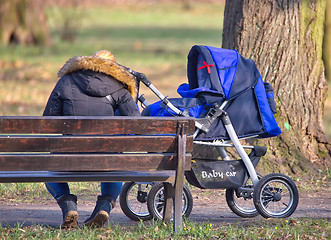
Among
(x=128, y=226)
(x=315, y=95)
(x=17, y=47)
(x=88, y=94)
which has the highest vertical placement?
(x=88, y=94)

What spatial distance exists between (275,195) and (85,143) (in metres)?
1.83

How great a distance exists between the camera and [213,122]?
17.5 ft

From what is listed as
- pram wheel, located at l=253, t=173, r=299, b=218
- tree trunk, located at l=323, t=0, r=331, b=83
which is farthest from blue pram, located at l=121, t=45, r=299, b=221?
tree trunk, located at l=323, t=0, r=331, b=83

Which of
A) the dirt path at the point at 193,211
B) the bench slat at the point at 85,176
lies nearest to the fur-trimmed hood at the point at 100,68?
the bench slat at the point at 85,176

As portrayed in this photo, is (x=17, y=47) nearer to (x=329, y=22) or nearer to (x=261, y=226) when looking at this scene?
(x=329, y=22)

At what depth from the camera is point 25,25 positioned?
24.3 metres

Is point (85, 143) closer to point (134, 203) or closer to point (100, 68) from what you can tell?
point (100, 68)

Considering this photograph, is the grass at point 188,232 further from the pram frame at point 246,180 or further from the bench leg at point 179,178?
the pram frame at point 246,180

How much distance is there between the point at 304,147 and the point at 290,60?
1.07 meters

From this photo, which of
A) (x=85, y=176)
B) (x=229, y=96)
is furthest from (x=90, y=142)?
(x=229, y=96)

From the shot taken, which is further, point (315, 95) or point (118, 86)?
point (315, 95)

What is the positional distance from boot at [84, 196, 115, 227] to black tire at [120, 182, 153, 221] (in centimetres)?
46

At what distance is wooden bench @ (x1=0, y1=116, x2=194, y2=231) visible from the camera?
4.52m

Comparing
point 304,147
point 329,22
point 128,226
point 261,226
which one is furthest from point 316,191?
point 329,22
